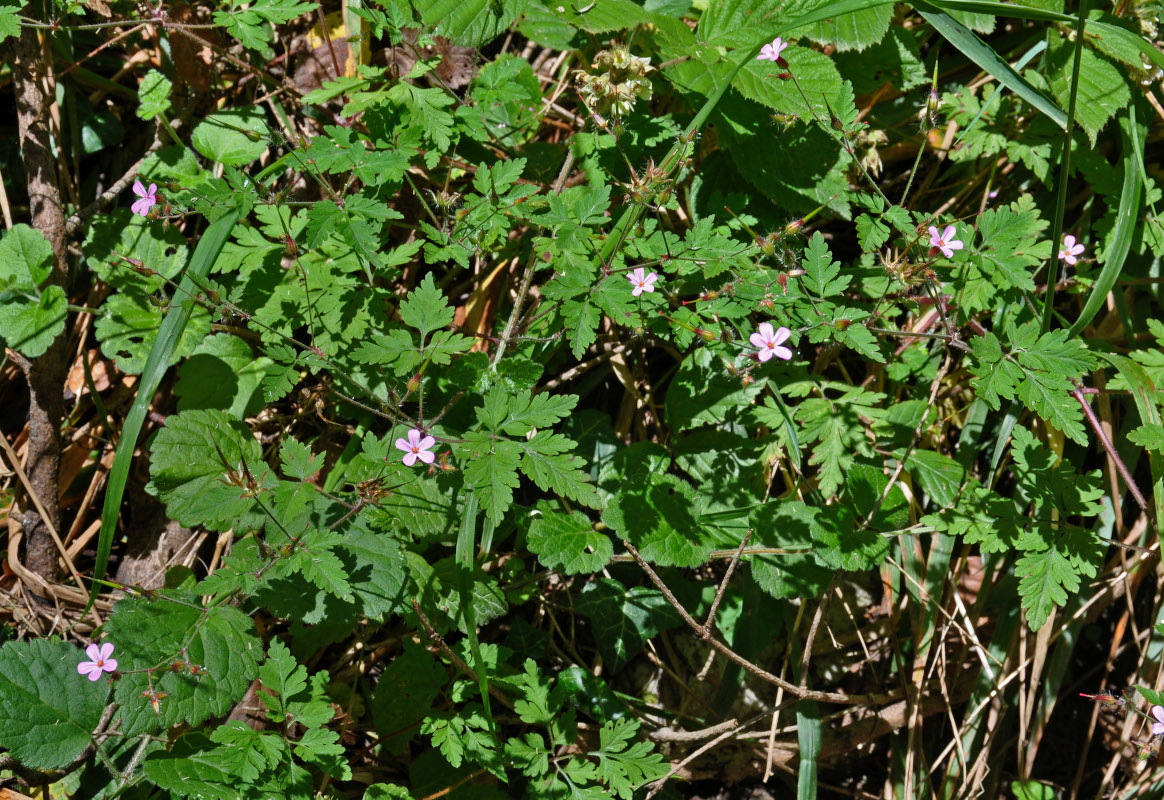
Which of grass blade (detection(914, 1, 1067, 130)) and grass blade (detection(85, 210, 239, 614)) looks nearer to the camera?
grass blade (detection(85, 210, 239, 614))

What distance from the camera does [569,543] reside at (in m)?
2.65

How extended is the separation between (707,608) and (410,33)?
8.14 feet

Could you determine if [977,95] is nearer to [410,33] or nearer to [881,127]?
[881,127]

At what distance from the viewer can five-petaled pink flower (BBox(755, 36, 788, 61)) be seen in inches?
106

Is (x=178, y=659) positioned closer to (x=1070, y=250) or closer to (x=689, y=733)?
(x=689, y=733)

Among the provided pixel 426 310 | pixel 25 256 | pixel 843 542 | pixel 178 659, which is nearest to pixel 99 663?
pixel 178 659

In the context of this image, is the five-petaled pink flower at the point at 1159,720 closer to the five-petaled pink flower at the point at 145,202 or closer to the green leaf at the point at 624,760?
the green leaf at the point at 624,760

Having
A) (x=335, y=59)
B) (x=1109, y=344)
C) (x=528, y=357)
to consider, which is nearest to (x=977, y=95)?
(x=1109, y=344)

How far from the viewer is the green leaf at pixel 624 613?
10.1 feet

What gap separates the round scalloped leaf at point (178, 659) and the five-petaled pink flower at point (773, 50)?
2.38 m

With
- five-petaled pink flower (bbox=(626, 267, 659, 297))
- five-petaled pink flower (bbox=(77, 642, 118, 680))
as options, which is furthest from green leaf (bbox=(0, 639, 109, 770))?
five-petaled pink flower (bbox=(626, 267, 659, 297))

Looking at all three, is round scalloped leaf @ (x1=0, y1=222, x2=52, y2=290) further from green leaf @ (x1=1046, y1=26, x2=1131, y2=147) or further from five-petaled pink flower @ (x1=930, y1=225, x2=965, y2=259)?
green leaf @ (x1=1046, y1=26, x2=1131, y2=147)

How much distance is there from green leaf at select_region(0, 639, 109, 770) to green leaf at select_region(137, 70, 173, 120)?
5.70 ft

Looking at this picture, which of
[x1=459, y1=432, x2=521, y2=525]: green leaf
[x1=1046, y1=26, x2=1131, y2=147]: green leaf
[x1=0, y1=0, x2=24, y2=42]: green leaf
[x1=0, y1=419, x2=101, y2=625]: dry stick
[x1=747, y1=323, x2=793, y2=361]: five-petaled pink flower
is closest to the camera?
[x1=459, y1=432, x2=521, y2=525]: green leaf
